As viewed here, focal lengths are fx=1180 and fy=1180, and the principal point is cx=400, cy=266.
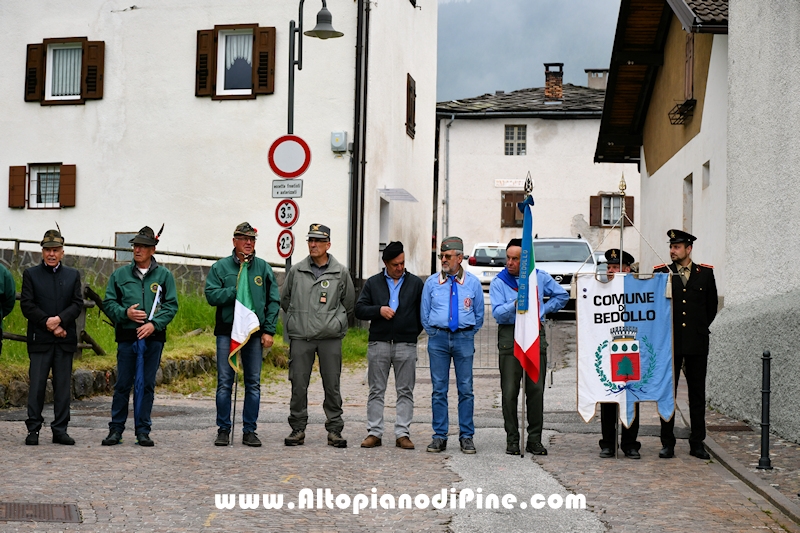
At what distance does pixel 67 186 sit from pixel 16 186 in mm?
1203

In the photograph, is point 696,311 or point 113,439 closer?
point 113,439

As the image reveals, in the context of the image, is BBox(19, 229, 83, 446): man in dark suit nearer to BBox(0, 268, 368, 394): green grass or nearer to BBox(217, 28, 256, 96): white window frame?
BBox(0, 268, 368, 394): green grass

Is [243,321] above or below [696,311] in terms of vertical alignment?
below

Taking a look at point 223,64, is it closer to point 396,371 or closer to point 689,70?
point 689,70

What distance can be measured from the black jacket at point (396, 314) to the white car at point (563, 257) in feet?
51.6

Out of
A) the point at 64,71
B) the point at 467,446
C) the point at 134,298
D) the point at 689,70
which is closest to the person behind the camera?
the point at 467,446

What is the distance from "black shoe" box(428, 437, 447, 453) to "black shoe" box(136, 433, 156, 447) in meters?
2.46

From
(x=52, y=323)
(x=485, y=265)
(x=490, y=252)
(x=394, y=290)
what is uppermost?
(x=490, y=252)

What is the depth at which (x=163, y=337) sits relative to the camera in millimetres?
10906

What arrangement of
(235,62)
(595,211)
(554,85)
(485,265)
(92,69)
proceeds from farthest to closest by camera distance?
(554,85), (595,211), (485,265), (92,69), (235,62)

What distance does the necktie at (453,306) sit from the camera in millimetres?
10734

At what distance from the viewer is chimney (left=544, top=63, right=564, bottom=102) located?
167 ft

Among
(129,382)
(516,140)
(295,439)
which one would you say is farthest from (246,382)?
(516,140)

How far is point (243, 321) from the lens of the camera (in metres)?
10.8
